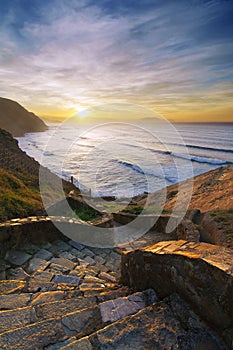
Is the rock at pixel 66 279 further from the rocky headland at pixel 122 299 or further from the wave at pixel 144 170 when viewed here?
the wave at pixel 144 170

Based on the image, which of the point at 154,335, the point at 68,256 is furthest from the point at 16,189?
the point at 154,335

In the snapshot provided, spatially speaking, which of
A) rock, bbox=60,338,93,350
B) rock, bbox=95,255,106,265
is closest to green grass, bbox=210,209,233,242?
rock, bbox=95,255,106,265

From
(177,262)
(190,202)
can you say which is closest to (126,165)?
(190,202)

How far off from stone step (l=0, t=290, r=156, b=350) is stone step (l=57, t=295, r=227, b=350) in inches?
5.3

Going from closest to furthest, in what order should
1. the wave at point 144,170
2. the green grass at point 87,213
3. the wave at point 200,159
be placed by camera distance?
the green grass at point 87,213
the wave at point 144,170
the wave at point 200,159

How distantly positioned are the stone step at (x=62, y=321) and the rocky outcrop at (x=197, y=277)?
27cm

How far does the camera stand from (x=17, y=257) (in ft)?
13.9

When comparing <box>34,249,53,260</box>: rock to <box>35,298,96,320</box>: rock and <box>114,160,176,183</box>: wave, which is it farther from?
<box>114,160,176,183</box>: wave

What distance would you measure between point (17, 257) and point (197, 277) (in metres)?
3.59

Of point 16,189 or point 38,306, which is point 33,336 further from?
point 16,189

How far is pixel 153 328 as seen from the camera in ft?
5.90

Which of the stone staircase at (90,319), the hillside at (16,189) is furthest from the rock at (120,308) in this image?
the hillside at (16,189)

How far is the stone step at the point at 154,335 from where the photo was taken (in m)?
1.65

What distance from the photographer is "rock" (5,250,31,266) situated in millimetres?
4109
